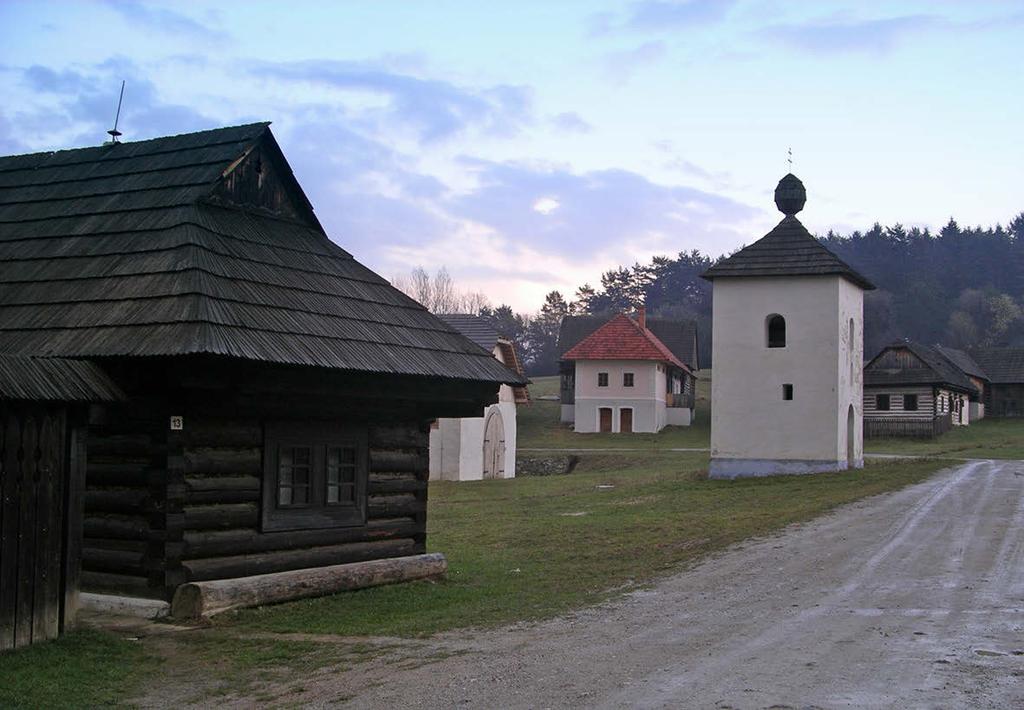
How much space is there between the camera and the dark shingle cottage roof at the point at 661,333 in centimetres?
6962

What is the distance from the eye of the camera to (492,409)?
3916 cm

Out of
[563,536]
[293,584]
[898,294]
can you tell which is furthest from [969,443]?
[898,294]

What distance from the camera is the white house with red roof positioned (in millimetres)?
59594

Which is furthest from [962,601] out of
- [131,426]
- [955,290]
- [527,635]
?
[955,290]

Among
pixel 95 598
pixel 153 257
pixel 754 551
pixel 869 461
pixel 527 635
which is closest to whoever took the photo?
pixel 527 635

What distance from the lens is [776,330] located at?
31.6 metres

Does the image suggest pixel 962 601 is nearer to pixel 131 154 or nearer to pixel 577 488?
pixel 131 154

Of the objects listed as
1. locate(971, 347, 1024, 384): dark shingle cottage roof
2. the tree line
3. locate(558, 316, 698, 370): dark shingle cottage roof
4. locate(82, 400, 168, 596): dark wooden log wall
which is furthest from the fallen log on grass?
the tree line

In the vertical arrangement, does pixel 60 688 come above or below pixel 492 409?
below

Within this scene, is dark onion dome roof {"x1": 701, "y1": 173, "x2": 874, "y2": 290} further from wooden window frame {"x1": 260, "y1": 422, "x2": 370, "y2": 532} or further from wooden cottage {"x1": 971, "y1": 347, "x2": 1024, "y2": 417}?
wooden cottage {"x1": 971, "y1": 347, "x2": 1024, "y2": 417}

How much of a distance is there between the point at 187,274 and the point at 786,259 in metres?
21.9

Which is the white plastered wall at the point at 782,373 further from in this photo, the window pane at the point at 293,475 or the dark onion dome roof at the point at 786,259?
the window pane at the point at 293,475

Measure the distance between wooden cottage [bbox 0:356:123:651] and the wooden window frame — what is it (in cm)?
233

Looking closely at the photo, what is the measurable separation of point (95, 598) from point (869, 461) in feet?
88.7
